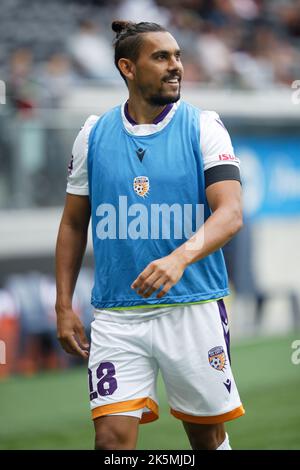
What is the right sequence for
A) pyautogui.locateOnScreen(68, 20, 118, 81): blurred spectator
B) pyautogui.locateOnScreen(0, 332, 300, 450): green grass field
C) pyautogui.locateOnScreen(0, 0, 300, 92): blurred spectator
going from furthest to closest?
1. pyautogui.locateOnScreen(68, 20, 118, 81): blurred spectator
2. pyautogui.locateOnScreen(0, 0, 300, 92): blurred spectator
3. pyautogui.locateOnScreen(0, 332, 300, 450): green grass field

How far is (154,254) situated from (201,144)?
555mm

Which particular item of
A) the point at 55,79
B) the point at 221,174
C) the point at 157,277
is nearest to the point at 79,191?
the point at 221,174

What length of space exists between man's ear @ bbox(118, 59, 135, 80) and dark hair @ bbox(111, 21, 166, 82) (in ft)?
0.07

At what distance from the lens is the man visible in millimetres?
4770

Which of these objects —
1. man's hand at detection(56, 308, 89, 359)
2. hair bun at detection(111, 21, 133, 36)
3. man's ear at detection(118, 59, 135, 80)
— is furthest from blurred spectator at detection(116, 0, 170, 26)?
man's hand at detection(56, 308, 89, 359)

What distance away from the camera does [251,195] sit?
1418 cm

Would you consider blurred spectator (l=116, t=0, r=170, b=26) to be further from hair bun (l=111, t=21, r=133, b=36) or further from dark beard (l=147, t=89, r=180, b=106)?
dark beard (l=147, t=89, r=180, b=106)

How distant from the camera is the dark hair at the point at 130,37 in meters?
4.89

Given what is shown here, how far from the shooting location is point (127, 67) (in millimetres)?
4949

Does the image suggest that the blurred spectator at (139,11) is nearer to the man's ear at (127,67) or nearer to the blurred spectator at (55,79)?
the blurred spectator at (55,79)

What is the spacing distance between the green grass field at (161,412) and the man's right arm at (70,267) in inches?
102

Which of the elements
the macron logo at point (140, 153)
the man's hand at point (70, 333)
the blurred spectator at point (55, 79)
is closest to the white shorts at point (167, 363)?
the man's hand at point (70, 333)

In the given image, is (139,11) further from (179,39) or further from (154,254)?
(154,254)
